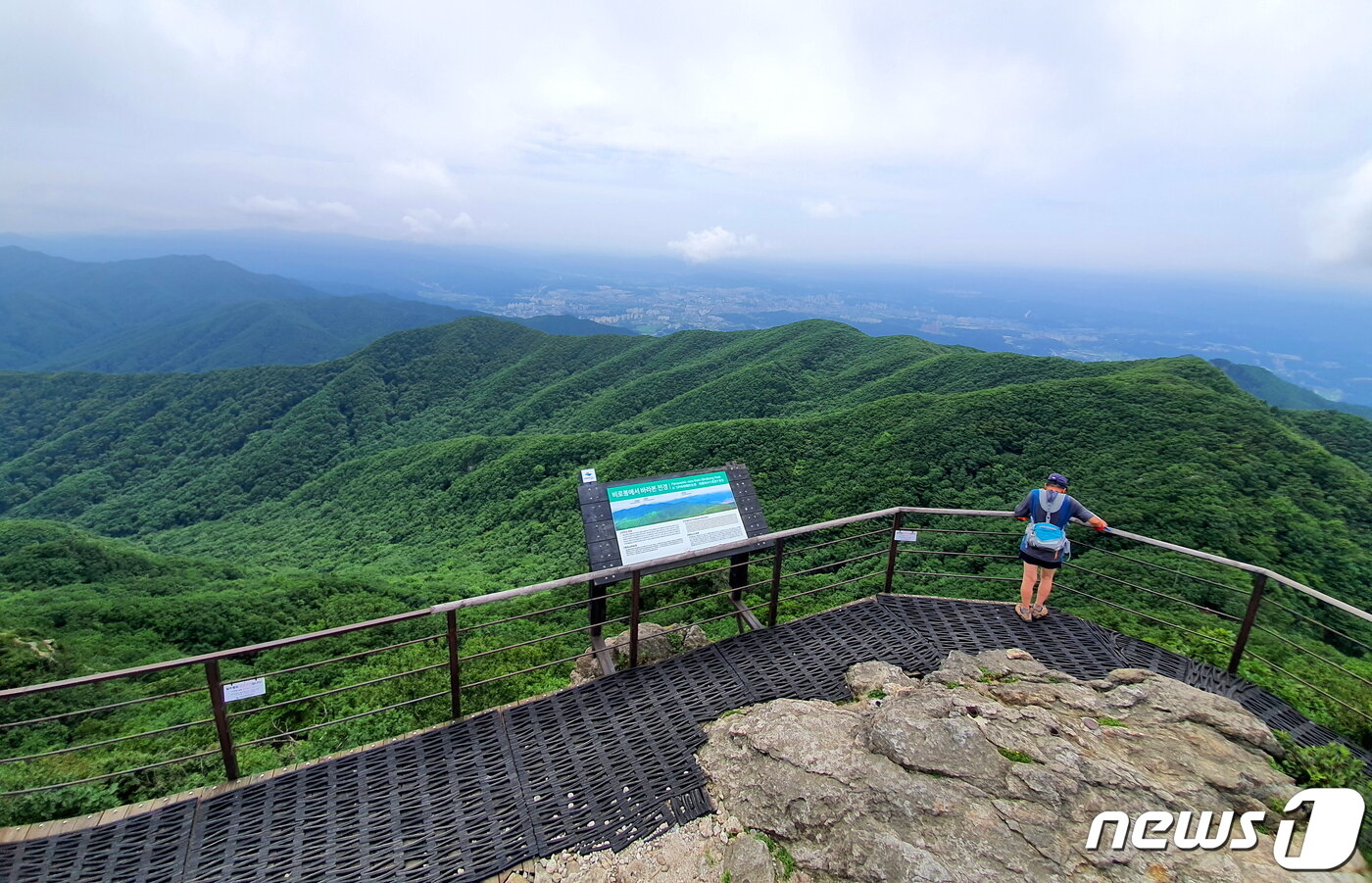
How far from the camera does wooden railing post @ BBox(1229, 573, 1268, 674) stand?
5187 millimetres

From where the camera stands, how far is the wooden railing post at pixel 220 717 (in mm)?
4117

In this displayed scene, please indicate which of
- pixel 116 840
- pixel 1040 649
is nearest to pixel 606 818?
pixel 116 840

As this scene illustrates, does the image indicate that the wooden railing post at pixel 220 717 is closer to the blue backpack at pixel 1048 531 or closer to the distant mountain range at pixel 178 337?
the blue backpack at pixel 1048 531

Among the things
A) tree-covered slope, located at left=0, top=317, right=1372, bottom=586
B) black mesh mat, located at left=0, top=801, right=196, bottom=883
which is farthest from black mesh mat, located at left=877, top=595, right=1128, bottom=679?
tree-covered slope, located at left=0, top=317, right=1372, bottom=586

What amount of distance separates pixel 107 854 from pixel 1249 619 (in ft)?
31.0

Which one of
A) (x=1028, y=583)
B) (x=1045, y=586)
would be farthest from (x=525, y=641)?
(x=1045, y=586)

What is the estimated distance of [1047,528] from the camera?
6.26m

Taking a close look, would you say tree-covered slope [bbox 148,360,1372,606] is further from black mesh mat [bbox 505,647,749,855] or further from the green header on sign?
black mesh mat [bbox 505,647,749,855]

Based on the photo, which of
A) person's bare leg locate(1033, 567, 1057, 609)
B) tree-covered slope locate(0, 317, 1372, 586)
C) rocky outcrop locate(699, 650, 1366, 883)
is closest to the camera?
rocky outcrop locate(699, 650, 1366, 883)

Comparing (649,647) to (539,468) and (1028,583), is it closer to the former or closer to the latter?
(1028,583)

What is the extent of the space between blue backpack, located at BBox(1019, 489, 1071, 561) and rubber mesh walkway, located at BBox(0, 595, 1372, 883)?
102cm

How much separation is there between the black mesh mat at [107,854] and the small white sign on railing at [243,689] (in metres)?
0.93

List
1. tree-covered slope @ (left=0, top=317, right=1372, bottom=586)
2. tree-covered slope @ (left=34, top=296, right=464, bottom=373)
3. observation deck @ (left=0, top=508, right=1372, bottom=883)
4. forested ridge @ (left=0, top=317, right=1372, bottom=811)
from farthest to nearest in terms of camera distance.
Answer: tree-covered slope @ (left=34, top=296, right=464, bottom=373), tree-covered slope @ (left=0, top=317, right=1372, bottom=586), forested ridge @ (left=0, top=317, right=1372, bottom=811), observation deck @ (left=0, top=508, right=1372, bottom=883)

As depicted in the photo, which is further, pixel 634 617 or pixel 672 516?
pixel 672 516
